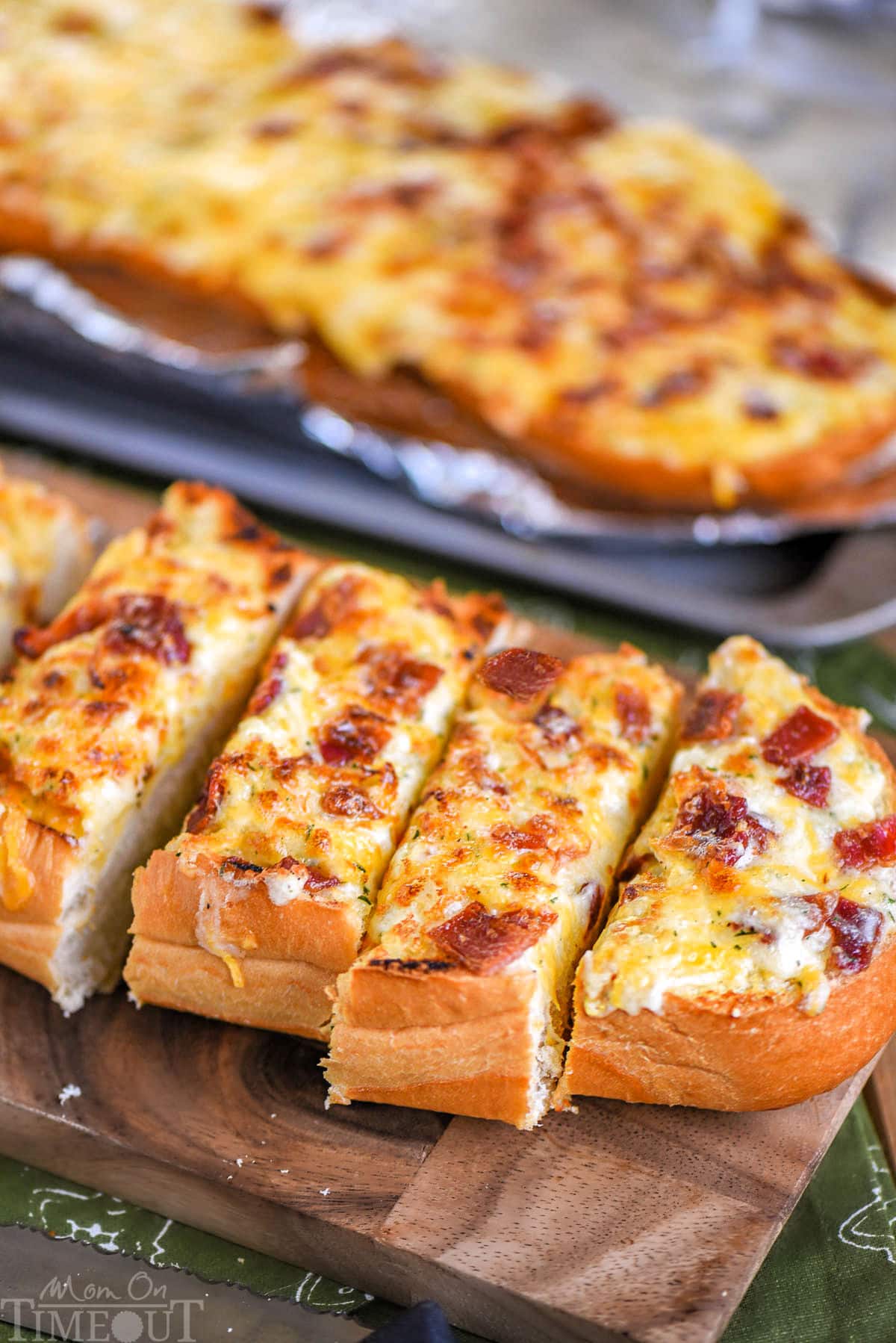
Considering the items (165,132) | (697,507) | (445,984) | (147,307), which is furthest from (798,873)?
(165,132)

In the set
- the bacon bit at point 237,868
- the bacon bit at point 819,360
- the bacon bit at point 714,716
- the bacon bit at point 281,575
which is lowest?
the bacon bit at point 237,868

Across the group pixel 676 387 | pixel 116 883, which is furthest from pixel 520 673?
pixel 676 387

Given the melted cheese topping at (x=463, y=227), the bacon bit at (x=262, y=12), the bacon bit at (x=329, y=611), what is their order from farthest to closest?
the bacon bit at (x=262, y=12) → the melted cheese topping at (x=463, y=227) → the bacon bit at (x=329, y=611)

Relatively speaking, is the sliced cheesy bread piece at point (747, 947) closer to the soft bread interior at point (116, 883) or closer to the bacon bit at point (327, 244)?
the soft bread interior at point (116, 883)

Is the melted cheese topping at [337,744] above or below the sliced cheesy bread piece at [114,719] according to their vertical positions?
above

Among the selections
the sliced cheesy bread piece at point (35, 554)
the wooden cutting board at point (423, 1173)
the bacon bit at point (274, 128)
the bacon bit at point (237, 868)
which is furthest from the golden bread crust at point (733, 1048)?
the bacon bit at point (274, 128)

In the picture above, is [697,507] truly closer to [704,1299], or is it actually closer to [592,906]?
[592,906]

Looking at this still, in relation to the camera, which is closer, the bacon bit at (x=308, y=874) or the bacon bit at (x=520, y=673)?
the bacon bit at (x=308, y=874)
